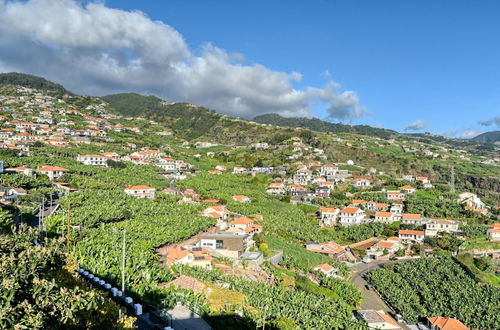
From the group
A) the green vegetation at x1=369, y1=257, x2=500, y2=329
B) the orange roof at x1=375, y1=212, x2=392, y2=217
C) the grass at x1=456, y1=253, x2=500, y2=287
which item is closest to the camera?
the green vegetation at x1=369, y1=257, x2=500, y2=329

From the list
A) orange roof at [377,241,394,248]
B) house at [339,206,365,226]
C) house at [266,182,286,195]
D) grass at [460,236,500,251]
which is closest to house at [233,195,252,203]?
house at [266,182,286,195]

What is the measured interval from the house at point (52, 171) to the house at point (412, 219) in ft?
177

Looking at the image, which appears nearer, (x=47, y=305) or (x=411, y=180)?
(x=47, y=305)

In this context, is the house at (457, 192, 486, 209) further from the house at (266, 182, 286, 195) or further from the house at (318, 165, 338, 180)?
the house at (266, 182, 286, 195)

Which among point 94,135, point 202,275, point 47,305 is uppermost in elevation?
point 94,135

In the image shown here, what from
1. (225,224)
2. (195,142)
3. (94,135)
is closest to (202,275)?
(225,224)

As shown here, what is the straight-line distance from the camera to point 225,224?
153 ft

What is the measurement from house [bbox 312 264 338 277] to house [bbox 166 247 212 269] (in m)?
12.8

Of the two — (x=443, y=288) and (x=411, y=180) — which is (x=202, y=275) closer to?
(x=443, y=288)

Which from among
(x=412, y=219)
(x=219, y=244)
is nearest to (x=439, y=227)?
(x=412, y=219)

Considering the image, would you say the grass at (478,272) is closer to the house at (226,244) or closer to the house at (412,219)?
the house at (412,219)

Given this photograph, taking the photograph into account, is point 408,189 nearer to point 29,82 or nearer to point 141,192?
point 141,192

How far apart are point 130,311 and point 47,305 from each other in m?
5.55

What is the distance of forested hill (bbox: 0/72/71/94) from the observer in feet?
569
